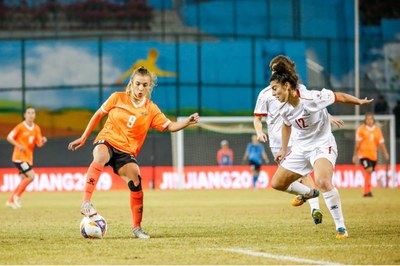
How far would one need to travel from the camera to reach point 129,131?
11367 millimetres

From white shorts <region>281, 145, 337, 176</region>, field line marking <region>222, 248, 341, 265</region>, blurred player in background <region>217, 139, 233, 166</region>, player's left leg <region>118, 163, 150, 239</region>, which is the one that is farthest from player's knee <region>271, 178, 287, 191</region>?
blurred player in background <region>217, 139, 233, 166</region>

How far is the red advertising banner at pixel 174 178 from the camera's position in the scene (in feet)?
106

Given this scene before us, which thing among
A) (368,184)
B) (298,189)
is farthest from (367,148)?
(298,189)

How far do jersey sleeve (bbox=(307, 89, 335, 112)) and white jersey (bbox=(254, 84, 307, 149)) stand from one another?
120 inches

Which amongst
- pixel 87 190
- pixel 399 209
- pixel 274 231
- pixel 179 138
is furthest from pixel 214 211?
pixel 179 138

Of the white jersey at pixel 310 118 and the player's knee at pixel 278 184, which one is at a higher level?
the white jersey at pixel 310 118

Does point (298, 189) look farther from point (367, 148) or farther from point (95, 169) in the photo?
point (367, 148)

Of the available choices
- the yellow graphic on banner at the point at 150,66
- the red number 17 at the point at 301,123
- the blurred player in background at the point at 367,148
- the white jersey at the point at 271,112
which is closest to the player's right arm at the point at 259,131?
the white jersey at the point at 271,112

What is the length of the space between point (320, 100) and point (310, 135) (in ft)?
2.15

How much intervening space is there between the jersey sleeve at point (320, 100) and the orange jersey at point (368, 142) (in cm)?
1458

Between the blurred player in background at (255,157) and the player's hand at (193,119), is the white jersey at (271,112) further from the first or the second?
the blurred player in background at (255,157)

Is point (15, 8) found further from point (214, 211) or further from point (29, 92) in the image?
point (214, 211)

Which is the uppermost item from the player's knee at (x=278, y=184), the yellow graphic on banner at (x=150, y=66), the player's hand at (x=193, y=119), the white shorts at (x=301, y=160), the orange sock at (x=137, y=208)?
the yellow graphic on banner at (x=150, y=66)

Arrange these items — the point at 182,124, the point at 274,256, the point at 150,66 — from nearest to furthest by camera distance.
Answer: the point at 274,256 < the point at 182,124 < the point at 150,66
